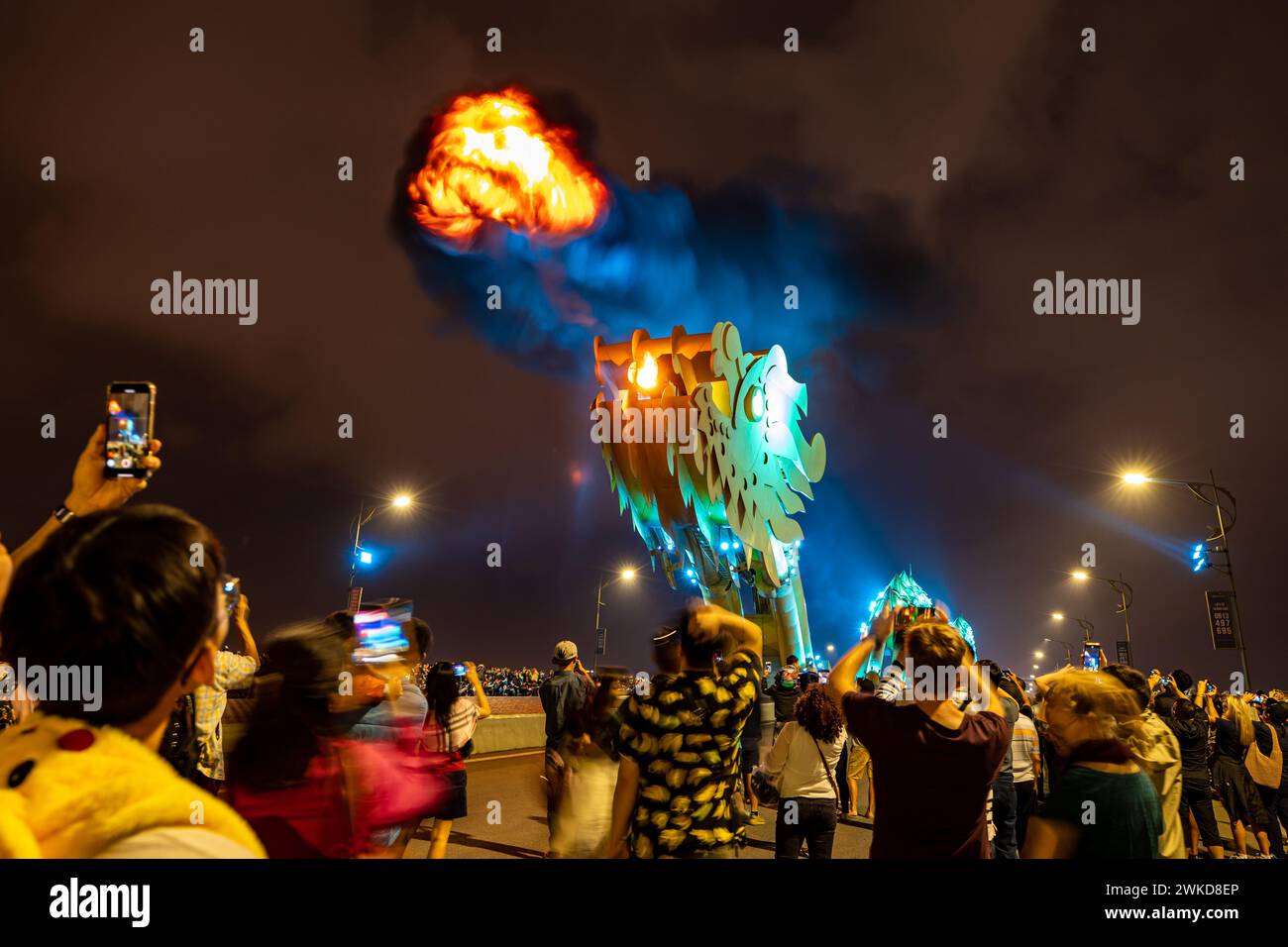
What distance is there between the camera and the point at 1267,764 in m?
9.49

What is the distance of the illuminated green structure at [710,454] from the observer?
32.3 m

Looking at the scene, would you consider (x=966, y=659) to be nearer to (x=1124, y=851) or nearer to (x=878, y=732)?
(x=878, y=732)

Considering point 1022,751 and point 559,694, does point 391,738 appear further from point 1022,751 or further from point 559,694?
point 1022,751

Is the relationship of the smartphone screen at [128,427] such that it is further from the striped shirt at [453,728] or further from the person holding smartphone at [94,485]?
the striped shirt at [453,728]

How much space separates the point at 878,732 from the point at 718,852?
3.10 feet

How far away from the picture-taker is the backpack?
30.9 feet

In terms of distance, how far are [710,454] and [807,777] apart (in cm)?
2663

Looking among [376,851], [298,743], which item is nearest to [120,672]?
[298,743]

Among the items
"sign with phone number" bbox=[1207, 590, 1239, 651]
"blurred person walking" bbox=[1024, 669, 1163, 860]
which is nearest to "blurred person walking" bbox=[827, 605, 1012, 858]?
"blurred person walking" bbox=[1024, 669, 1163, 860]

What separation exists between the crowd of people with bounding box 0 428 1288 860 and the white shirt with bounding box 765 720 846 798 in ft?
0.05

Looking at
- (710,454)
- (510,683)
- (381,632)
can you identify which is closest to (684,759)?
Answer: (381,632)

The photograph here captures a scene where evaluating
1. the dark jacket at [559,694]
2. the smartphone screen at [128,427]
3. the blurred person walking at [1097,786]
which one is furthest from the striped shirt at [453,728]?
the blurred person walking at [1097,786]

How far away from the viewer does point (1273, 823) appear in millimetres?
9750

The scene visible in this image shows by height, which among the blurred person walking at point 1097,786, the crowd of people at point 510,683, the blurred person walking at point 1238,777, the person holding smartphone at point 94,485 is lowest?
the crowd of people at point 510,683
